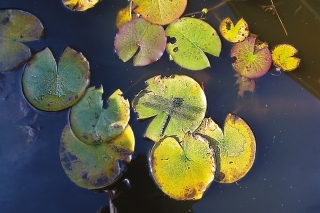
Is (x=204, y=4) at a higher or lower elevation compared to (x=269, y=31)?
higher

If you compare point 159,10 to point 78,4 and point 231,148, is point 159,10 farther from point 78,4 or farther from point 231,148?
point 231,148

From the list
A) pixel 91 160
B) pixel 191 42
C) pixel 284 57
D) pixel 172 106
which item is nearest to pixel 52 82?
pixel 91 160

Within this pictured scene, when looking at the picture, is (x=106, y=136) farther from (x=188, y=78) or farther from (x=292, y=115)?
(x=292, y=115)

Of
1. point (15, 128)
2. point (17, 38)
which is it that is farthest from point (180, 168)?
point (17, 38)

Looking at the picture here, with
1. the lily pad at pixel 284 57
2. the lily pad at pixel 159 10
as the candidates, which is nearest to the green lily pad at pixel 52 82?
the lily pad at pixel 159 10

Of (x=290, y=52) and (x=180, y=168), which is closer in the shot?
(x=180, y=168)

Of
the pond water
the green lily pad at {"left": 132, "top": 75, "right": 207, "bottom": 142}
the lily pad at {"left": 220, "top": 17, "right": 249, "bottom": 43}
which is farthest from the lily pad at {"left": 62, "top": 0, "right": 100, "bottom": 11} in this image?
the lily pad at {"left": 220, "top": 17, "right": 249, "bottom": 43}

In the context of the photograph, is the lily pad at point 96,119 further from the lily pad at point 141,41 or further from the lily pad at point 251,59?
the lily pad at point 251,59

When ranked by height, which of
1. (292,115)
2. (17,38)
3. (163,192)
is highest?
(17,38)
